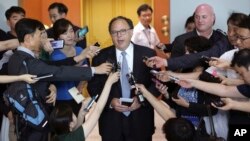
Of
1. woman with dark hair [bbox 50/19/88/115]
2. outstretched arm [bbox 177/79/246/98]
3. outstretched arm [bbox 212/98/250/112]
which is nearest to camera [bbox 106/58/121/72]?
woman with dark hair [bbox 50/19/88/115]

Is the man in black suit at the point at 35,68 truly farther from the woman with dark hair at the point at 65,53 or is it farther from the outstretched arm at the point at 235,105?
the outstretched arm at the point at 235,105

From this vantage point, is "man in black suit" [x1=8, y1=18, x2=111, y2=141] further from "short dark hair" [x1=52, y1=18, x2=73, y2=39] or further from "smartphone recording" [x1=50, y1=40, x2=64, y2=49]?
"short dark hair" [x1=52, y1=18, x2=73, y2=39]

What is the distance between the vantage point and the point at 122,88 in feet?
9.86

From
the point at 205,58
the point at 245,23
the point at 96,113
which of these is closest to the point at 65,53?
the point at 96,113

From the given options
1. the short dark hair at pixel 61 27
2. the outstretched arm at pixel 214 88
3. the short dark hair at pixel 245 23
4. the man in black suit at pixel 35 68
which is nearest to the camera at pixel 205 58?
the outstretched arm at pixel 214 88

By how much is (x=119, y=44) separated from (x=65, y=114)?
0.92 m

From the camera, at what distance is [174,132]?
2.03 m

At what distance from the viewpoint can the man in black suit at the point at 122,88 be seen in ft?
9.75

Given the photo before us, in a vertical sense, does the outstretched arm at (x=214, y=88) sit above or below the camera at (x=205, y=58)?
below

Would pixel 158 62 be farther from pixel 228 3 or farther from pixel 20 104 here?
pixel 228 3

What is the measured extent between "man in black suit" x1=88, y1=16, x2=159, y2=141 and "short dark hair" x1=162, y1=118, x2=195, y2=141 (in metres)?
0.89

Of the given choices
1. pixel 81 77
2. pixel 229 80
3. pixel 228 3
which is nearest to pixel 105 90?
pixel 81 77

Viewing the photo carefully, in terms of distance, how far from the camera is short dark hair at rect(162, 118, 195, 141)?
6.66 feet

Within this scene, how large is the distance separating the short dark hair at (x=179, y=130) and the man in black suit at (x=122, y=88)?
0.89m
